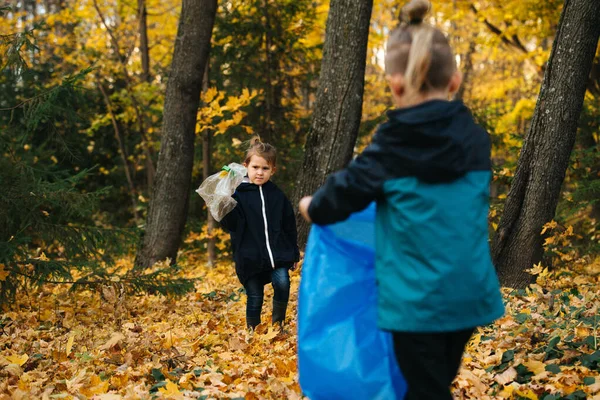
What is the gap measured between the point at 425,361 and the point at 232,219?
2.83m

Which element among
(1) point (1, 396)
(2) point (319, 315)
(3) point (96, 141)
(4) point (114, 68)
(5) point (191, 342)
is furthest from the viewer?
(3) point (96, 141)

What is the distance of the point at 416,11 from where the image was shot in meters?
2.42

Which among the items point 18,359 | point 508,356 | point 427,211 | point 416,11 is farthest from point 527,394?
point 18,359

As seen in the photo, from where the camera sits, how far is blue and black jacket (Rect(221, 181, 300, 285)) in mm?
4965

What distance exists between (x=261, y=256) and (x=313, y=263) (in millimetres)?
2246

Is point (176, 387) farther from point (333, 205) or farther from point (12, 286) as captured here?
point (12, 286)

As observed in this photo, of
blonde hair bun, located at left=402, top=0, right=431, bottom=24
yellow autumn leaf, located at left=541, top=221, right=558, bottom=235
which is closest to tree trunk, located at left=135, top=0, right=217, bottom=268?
yellow autumn leaf, located at left=541, top=221, right=558, bottom=235

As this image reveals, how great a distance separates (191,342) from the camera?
4.89 metres

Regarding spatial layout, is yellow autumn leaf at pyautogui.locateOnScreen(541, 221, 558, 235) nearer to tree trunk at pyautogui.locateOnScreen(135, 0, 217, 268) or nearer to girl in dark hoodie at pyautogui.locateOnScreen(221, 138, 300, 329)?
girl in dark hoodie at pyautogui.locateOnScreen(221, 138, 300, 329)

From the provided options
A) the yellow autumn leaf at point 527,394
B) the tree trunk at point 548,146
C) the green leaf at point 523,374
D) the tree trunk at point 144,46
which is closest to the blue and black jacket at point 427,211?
the yellow autumn leaf at point 527,394

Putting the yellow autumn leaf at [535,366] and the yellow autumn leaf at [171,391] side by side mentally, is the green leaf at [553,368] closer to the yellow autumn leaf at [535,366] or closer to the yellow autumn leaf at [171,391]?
the yellow autumn leaf at [535,366]

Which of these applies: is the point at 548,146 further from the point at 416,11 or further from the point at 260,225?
the point at 416,11

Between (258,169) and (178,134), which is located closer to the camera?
(258,169)

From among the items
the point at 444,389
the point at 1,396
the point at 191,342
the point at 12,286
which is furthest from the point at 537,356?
the point at 12,286
